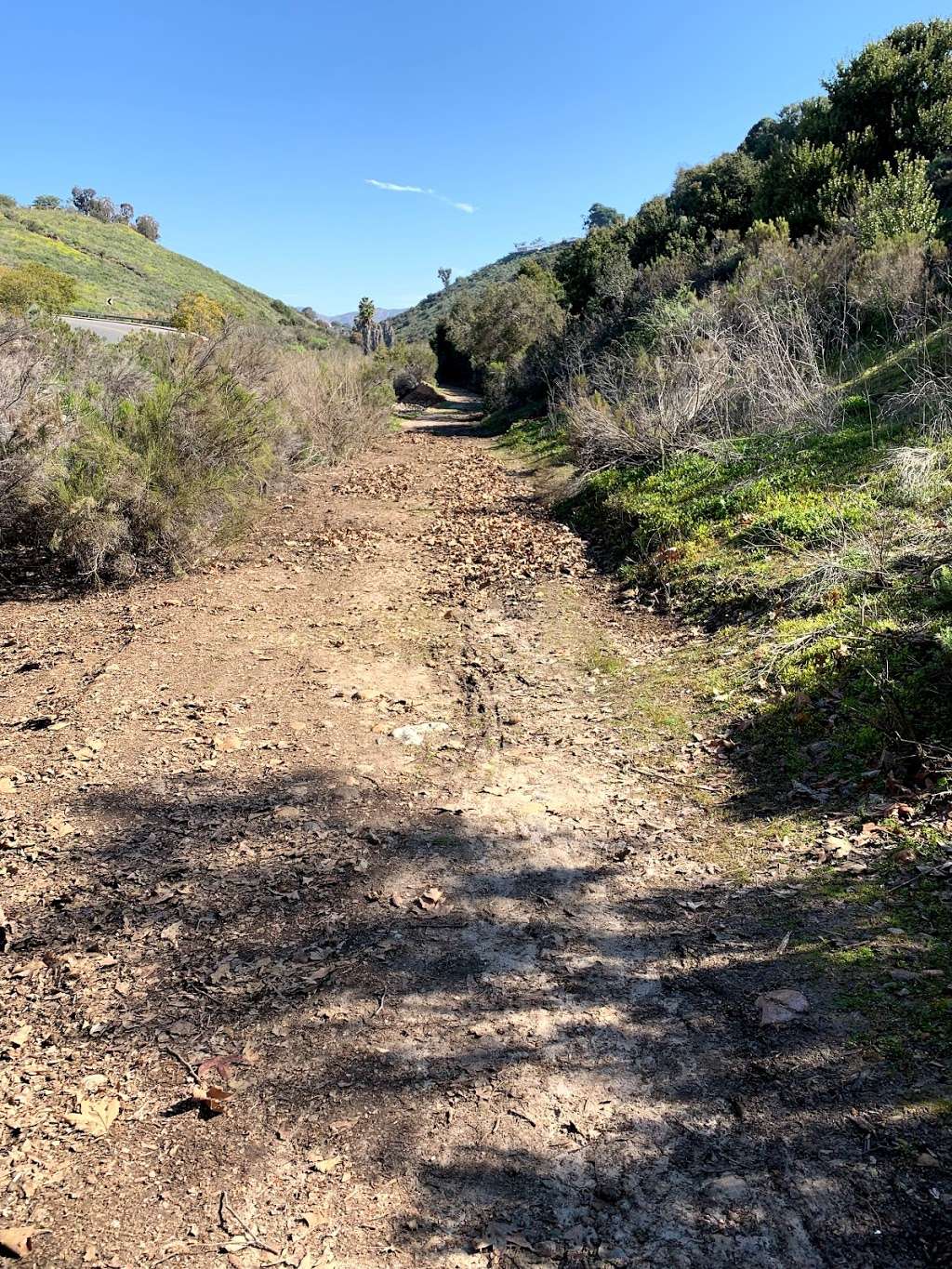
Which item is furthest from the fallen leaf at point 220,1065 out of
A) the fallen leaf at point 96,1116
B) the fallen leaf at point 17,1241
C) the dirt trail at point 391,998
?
the fallen leaf at point 17,1241

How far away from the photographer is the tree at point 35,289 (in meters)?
23.4

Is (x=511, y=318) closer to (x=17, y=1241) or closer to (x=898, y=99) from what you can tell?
(x=898, y=99)

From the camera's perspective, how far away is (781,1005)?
2.70 m

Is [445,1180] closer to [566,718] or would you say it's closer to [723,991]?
[723,991]

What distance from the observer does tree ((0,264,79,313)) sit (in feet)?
76.7

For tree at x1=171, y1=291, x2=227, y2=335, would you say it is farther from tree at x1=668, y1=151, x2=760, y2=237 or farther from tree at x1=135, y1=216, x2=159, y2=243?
tree at x1=135, y1=216, x2=159, y2=243

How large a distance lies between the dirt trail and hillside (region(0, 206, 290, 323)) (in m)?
36.6

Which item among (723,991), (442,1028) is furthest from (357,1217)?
(723,991)

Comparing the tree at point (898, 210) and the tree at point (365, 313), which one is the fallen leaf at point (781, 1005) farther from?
the tree at point (365, 313)

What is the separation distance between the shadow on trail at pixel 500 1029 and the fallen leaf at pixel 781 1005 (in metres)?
0.05

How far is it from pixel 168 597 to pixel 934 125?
2127cm

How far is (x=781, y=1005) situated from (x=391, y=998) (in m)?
1.38

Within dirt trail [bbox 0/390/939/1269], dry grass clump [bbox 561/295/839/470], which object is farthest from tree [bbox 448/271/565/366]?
dirt trail [bbox 0/390/939/1269]

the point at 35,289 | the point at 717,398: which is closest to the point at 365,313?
the point at 35,289
